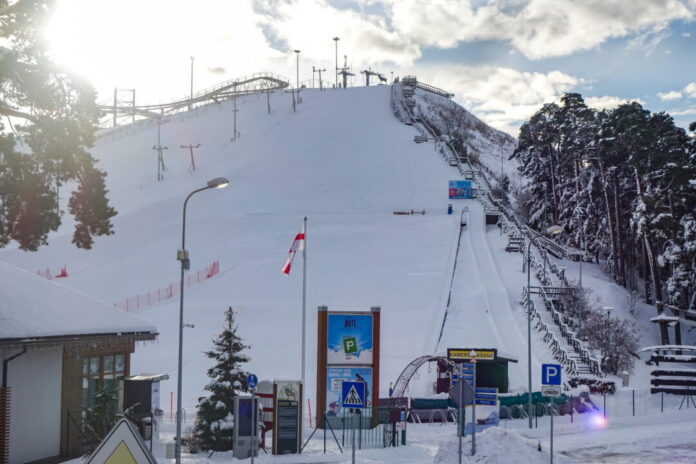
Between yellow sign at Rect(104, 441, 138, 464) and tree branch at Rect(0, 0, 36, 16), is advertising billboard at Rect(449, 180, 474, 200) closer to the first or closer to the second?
tree branch at Rect(0, 0, 36, 16)

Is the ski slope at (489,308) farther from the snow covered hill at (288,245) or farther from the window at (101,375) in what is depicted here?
the window at (101,375)

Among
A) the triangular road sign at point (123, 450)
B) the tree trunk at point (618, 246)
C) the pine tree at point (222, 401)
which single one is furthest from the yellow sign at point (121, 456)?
the tree trunk at point (618, 246)

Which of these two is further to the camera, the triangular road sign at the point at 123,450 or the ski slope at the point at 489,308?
the ski slope at the point at 489,308

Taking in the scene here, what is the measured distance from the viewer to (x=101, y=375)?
23453mm

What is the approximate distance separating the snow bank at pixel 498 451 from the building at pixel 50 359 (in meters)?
9.63

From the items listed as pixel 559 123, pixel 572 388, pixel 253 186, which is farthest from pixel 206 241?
pixel 559 123

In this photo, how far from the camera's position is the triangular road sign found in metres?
7.38

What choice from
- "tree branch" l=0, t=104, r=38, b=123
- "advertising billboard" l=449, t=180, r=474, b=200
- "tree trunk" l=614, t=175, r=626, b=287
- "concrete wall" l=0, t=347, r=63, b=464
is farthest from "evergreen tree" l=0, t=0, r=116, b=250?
"advertising billboard" l=449, t=180, r=474, b=200

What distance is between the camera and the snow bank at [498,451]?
2119cm

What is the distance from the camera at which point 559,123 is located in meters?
80.0

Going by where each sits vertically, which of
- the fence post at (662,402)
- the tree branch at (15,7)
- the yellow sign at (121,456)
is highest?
the tree branch at (15,7)

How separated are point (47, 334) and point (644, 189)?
5472cm

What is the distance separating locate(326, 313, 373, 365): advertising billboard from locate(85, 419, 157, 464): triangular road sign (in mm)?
21553

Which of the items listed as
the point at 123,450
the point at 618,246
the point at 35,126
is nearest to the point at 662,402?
the point at 35,126
